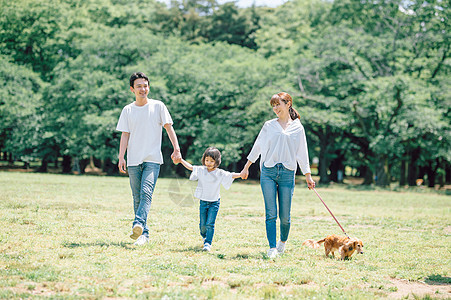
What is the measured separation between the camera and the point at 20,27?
30.9 meters

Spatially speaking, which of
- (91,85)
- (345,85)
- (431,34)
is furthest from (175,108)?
A: (431,34)

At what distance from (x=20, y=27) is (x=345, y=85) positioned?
22133 millimetres

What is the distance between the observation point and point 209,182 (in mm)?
5746

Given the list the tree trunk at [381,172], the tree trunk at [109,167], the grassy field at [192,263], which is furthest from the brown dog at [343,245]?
the tree trunk at [109,167]

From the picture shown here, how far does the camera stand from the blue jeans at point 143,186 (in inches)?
218

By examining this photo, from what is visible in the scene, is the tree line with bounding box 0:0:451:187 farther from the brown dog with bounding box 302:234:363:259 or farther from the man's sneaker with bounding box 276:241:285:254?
the man's sneaker with bounding box 276:241:285:254

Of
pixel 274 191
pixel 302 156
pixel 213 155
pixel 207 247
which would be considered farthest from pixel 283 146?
pixel 207 247

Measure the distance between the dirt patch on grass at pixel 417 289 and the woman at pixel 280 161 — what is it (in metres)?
1.49

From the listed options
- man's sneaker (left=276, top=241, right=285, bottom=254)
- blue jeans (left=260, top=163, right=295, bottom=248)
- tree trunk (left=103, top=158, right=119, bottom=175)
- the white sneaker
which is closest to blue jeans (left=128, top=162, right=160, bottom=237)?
blue jeans (left=260, top=163, right=295, bottom=248)

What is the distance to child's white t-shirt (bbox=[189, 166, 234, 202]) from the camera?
571 centimetres

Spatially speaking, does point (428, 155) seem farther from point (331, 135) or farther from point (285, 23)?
point (285, 23)

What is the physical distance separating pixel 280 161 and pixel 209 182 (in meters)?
0.97

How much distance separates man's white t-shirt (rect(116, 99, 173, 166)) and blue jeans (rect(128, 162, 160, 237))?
9 centimetres

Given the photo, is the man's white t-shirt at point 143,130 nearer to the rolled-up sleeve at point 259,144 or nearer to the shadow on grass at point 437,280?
the rolled-up sleeve at point 259,144
